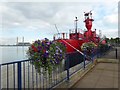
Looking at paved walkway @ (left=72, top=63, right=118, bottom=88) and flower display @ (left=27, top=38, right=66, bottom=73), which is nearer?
flower display @ (left=27, top=38, right=66, bottom=73)

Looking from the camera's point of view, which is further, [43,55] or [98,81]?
[98,81]

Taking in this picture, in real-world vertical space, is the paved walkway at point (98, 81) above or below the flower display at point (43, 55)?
below

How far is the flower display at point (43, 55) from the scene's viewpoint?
4430mm

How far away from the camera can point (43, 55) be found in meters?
4.41

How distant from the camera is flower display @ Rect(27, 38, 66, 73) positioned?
4430 millimetres


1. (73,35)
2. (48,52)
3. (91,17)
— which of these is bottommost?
(48,52)

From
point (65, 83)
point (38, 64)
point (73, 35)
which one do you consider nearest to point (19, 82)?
point (38, 64)

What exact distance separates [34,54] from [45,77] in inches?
36.0

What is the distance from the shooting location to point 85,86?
6277mm

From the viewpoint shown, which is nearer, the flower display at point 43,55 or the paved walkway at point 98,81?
the flower display at point 43,55

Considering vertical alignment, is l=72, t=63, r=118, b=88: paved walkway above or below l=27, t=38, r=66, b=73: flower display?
below

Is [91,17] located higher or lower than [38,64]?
higher

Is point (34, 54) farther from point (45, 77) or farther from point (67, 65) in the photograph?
point (67, 65)

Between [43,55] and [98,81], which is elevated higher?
[43,55]
